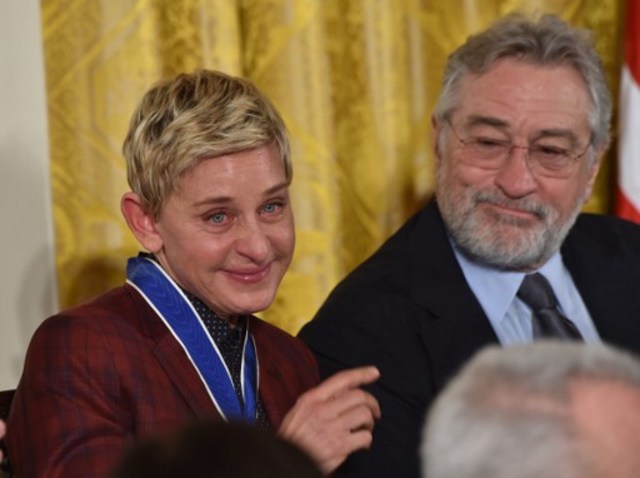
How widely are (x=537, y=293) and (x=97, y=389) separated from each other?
3.44ft

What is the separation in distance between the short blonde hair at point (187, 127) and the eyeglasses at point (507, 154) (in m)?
0.72

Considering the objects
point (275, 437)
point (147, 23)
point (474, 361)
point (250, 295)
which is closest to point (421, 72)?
point (147, 23)

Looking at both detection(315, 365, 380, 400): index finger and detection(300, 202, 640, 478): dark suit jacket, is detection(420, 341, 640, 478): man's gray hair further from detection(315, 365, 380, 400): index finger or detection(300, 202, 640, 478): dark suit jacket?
detection(300, 202, 640, 478): dark suit jacket

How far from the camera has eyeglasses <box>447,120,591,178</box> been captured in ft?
9.03

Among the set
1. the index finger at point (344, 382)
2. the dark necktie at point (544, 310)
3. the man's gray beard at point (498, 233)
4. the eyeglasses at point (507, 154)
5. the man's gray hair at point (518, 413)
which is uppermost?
the man's gray hair at point (518, 413)

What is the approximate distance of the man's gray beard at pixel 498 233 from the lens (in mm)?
2713

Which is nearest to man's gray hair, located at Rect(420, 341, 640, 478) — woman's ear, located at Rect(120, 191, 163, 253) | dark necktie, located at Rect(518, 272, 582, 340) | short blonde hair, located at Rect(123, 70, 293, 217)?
short blonde hair, located at Rect(123, 70, 293, 217)

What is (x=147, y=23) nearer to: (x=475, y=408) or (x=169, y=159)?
(x=169, y=159)

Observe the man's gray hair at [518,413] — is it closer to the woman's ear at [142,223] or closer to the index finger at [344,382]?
the index finger at [344,382]

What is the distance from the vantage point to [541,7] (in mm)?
3201

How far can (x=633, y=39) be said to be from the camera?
3.13 m

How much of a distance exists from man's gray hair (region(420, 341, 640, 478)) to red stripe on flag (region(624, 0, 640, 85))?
207 cm

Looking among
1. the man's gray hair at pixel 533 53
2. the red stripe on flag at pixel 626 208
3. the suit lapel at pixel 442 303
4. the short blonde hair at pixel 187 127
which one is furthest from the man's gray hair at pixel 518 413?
the red stripe on flag at pixel 626 208

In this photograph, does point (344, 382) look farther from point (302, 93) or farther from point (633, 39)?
point (633, 39)
